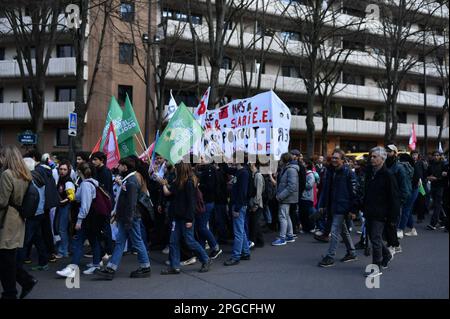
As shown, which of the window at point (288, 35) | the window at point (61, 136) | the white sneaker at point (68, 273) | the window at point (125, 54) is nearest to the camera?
the white sneaker at point (68, 273)

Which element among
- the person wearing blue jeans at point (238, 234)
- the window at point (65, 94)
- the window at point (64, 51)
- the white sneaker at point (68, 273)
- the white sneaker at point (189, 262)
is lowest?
the white sneaker at point (189, 262)

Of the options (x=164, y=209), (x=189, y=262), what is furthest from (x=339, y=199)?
(x=164, y=209)

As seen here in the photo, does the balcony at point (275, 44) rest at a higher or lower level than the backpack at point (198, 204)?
higher

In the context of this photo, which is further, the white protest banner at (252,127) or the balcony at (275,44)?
the balcony at (275,44)

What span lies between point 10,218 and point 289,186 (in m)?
5.95

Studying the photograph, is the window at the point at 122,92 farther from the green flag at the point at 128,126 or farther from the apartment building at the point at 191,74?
the green flag at the point at 128,126

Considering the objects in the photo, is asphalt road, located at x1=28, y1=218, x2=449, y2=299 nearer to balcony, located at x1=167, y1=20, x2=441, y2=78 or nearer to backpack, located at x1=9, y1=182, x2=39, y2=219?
backpack, located at x1=9, y1=182, x2=39, y2=219

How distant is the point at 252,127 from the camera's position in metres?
9.43

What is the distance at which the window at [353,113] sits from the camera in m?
39.1

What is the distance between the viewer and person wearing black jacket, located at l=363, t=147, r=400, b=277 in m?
6.97

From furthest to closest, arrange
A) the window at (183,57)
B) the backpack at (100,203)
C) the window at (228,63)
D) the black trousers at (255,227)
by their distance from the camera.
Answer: the window at (228,63) < the window at (183,57) < the black trousers at (255,227) < the backpack at (100,203)

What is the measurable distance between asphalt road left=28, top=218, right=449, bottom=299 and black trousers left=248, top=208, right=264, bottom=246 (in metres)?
0.80

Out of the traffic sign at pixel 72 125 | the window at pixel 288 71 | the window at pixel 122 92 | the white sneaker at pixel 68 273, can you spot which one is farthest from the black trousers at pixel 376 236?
the window at pixel 288 71

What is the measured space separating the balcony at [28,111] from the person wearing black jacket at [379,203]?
79.7 ft
